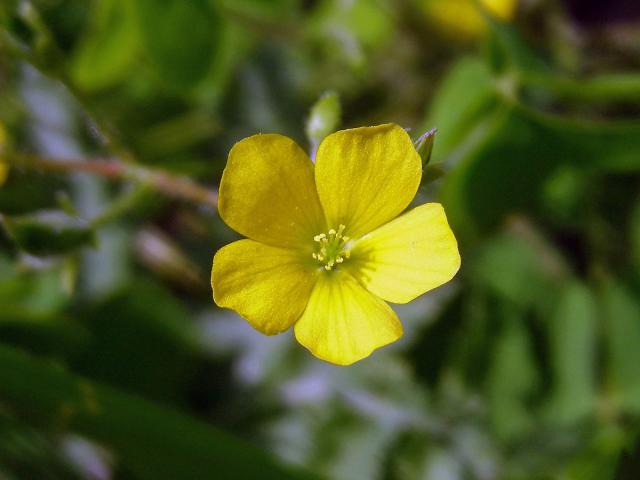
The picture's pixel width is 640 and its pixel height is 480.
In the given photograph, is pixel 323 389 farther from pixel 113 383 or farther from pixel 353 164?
pixel 353 164

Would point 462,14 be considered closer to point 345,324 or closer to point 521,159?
point 521,159

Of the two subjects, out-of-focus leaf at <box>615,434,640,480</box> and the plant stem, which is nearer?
out-of-focus leaf at <box>615,434,640,480</box>

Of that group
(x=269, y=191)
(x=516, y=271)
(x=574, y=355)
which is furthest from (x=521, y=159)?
(x=269, y=191)

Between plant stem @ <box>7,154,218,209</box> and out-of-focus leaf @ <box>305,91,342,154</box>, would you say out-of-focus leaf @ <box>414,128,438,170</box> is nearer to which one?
out-of-focus leaf @ <box>305,91,342,154</box>

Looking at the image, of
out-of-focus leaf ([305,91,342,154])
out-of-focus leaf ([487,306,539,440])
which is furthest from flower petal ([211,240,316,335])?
out-of-focus leaf ([487,306,539,440])

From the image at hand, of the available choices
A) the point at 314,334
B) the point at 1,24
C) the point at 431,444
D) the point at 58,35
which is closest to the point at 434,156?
the point at 314,334

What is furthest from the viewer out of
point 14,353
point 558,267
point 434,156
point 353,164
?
point 558,267
